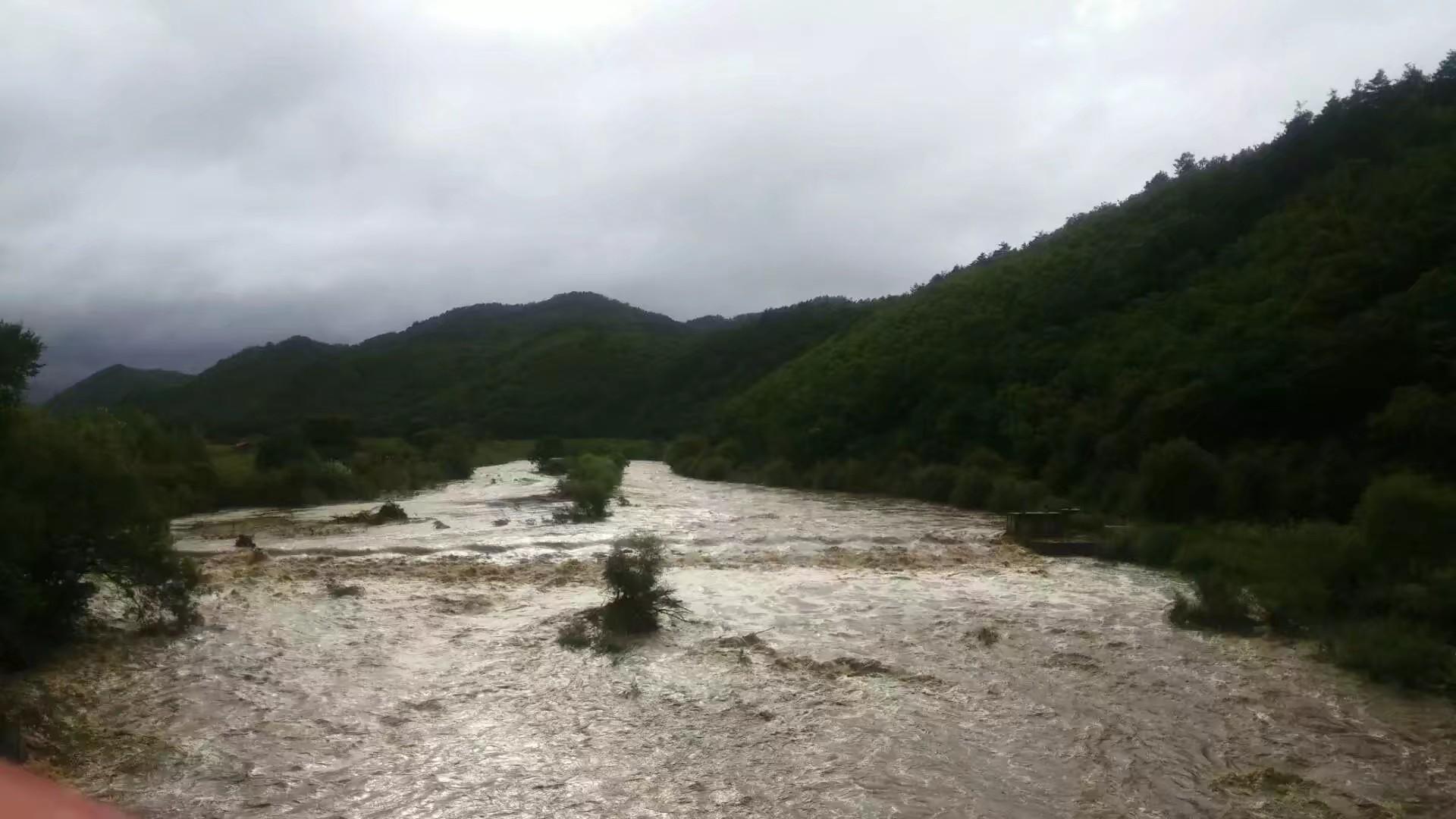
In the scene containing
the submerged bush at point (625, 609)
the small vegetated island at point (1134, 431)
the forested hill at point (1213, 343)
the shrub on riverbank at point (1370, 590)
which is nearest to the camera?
the shrub on riverbank at point (1370, 590)

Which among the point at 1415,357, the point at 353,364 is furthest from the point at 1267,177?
the point at 353,364

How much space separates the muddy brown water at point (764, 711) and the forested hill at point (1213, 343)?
974cm

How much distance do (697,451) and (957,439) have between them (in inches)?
1144

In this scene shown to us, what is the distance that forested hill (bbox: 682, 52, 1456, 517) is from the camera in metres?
26.0

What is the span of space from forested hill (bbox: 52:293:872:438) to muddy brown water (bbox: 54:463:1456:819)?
224 feet

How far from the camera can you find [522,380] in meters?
112

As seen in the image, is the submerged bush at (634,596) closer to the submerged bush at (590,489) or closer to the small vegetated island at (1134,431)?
the small vegetated island at (1134,431)

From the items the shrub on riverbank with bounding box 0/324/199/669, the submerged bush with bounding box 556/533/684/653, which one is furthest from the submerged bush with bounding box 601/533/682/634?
the shrub on riverbank with bounding box 0/324/199/669

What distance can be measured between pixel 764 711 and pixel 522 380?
103 m

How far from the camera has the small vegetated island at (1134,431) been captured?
14.2m

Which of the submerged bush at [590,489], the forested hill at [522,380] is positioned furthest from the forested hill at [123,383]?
the submerged bush at [590,489]

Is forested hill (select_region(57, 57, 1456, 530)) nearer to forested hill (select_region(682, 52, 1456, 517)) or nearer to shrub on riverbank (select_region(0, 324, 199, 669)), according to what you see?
forested hill (select_region(682, 52, 1456, 517))

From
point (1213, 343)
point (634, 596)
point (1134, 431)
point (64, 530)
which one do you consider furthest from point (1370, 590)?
point (1213, 343)

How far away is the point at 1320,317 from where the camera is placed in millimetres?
30078
